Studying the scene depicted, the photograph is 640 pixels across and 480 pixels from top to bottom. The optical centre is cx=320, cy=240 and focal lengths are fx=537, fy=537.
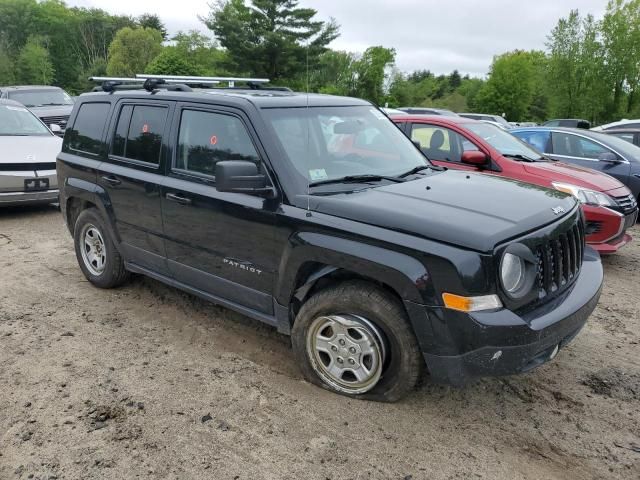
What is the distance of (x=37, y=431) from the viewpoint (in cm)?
311

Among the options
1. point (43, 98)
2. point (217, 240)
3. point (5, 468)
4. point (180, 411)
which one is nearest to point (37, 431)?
point (5, 468)

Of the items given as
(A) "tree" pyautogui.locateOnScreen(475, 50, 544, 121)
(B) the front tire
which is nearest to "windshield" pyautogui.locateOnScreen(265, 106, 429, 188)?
(B) the front tire

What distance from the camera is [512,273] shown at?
296 centimetres

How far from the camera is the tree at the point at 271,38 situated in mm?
40031

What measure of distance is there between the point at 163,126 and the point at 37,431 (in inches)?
92.4

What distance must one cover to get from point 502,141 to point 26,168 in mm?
6828

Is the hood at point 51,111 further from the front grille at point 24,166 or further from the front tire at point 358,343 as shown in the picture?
the front tire at point 358,343

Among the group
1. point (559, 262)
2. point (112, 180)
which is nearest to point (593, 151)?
point (559, 262)

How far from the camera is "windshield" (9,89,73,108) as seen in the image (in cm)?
1558

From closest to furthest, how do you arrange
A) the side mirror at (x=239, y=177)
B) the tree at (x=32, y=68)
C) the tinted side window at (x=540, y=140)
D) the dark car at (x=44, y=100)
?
the side mirror at (x=239, y=177)
the tinted side window at (x=540, y=140)
the dark car at (x=44, y=100)
the tree at (x=32, y=68)

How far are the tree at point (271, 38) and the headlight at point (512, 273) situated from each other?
38741 mm

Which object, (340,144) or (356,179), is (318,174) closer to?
(356,179)

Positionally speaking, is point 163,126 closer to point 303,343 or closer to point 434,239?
point 303,343

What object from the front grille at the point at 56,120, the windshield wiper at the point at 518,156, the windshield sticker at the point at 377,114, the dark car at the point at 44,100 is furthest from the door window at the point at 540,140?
the dark car at the point at 44,100
